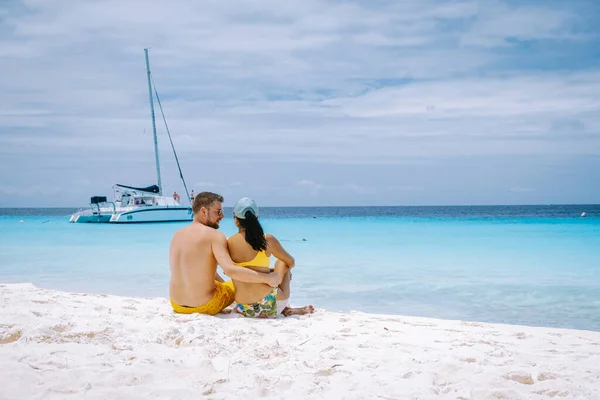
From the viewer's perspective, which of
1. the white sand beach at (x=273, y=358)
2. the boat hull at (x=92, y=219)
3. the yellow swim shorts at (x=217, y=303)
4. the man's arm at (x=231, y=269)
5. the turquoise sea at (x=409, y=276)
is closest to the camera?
the white sand beach at (x=273, y=358)

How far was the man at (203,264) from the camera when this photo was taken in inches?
182

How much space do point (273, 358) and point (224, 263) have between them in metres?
1.22

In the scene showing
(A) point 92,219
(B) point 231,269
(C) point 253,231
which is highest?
(C) point 253,231

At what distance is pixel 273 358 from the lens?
3.54 m

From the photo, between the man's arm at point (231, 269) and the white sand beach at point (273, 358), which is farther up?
the man's arm at point (231, 269)

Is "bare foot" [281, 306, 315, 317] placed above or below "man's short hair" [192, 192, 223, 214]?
below

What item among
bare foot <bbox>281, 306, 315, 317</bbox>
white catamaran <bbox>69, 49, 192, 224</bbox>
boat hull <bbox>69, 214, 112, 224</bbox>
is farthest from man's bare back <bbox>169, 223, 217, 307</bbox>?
boat hull <bbox>69, 214, 112, 224</bbox>

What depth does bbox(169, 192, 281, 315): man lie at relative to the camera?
4613 mm

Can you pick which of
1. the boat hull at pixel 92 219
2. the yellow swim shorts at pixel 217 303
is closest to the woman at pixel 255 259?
the yellow swim shorts at pixel 217 303

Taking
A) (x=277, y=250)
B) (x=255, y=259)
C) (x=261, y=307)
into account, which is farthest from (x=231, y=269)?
(x=261, y=307)

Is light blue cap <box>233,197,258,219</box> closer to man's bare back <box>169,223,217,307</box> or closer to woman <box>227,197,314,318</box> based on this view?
woman <box>227,197,314,318</box>

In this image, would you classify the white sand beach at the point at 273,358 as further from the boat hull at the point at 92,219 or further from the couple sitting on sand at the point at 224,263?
the boat hull at the point at 92,219

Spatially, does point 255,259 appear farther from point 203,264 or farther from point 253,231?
point 203,264

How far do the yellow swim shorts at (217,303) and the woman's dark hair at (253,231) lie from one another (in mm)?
580
